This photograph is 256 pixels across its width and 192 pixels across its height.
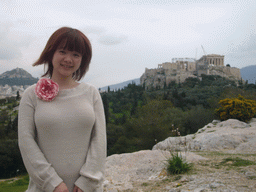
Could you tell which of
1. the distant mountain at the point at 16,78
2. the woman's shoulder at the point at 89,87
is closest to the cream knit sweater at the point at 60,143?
the woman's shoulder at the point at 89,87

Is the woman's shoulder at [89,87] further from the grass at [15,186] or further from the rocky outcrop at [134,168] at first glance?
the grass at [15,186]

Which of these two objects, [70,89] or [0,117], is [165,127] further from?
[0,117]

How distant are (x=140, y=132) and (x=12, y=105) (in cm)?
4982

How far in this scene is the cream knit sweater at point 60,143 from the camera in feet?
4.44

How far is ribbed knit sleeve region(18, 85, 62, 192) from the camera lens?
133cm

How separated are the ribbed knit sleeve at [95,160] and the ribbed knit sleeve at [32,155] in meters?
0.17

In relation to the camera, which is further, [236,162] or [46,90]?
[236,162]

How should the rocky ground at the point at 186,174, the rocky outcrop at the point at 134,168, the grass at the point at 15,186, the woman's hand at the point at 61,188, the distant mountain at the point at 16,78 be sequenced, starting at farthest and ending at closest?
the distant mountain at the point at 16,78
the grass at the point at 15,186
the rocky outcrop at the point at 134,168
the rocky ground at the point at 186,174
the woman's hand at the point at 61,188

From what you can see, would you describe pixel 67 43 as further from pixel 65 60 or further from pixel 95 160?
pixel 95 160

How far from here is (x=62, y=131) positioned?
142cm

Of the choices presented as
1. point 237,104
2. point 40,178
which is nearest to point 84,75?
point 40,178

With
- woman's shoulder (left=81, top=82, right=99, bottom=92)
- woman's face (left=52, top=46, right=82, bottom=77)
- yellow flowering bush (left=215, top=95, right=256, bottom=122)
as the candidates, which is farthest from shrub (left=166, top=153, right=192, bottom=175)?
yellow flowering bush (left=215, top=95, right=256, bottom=122)

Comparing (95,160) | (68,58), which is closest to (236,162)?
(95,160)

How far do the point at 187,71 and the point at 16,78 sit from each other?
10357 centimetres
